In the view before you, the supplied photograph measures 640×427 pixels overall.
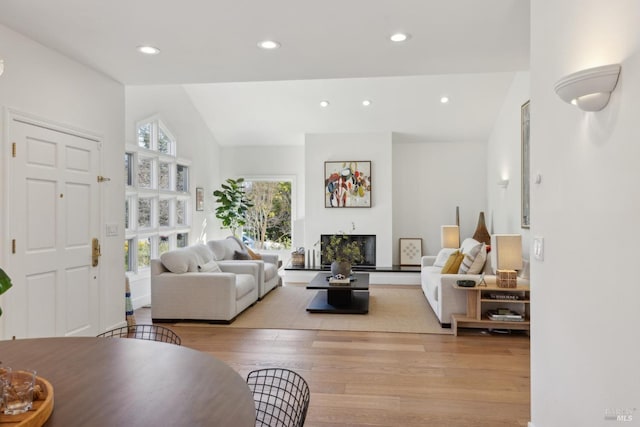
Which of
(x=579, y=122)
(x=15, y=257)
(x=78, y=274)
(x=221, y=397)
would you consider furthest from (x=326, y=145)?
(x=221, y=397)

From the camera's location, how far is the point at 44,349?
163 centimetres

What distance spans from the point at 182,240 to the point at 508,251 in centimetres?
499

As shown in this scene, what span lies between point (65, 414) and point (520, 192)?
5682mm

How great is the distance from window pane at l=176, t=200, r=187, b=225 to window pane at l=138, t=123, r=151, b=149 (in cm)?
115

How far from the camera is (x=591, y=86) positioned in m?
1.48

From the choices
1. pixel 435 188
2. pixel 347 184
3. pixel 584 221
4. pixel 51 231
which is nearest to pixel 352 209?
pixel 347 184

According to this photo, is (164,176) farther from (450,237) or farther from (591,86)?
(591,86)

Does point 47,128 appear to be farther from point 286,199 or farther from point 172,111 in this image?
point 286,199

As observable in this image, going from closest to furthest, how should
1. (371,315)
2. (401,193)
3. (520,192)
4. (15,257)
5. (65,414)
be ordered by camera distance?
(65,414) < (15,257) < (371,315) < (520,192) < (401,193)

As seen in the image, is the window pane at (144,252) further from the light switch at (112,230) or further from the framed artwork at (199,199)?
the light switch at (112,230)

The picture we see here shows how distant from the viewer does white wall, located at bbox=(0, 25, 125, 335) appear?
298 cm

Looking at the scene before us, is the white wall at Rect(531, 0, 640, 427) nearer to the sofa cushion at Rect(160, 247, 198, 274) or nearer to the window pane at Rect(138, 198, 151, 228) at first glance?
the sofa cushion at Rect(160, 247, 198, 274)

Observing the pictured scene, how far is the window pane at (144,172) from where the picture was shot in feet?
19.4

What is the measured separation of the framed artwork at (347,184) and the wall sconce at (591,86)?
6175 mm
